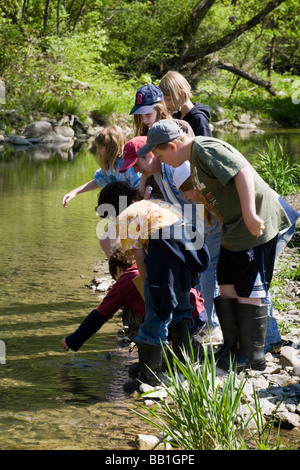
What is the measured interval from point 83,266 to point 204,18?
21065 mm

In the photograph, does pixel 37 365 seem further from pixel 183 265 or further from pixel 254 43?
pixel 254 43

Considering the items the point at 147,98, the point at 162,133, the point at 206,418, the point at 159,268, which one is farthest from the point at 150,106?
the point at 206,418

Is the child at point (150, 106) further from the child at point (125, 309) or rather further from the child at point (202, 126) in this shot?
the child at point (125, 309)

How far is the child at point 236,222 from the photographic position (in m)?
3.23

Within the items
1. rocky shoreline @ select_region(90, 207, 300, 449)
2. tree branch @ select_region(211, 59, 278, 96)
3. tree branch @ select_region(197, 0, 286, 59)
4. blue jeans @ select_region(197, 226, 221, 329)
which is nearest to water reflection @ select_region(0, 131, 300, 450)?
rocky shoreline @ select_region(90, 207, 300, 449)

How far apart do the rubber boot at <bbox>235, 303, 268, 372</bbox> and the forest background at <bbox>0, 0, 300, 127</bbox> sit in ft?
50.7

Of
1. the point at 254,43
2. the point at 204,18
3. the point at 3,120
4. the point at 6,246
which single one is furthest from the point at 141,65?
the point at 6,246

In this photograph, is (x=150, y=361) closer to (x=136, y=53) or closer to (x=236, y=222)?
(x=236, y=222)

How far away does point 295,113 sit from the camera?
27.1 metres

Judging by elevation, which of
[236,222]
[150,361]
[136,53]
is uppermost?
[136,53]

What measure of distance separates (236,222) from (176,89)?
44.2 inches

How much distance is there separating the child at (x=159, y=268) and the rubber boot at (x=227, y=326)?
190 millimetres

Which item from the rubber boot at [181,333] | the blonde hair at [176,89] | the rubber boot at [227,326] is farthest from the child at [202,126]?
the rubber boot at [181,333]

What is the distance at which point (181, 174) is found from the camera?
11.9 ft
